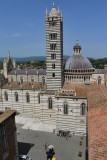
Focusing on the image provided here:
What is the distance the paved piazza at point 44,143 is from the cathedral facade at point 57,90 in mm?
2691

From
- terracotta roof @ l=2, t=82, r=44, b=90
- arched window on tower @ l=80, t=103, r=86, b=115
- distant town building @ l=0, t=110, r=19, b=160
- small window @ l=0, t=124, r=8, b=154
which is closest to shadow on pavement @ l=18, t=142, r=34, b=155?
arched window on tower @ l=80, t=103, r=86, b=115

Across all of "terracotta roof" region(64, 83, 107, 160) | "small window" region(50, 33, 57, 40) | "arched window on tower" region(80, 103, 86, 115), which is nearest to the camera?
"terracotta roof" region(64, 83, 107, 160)

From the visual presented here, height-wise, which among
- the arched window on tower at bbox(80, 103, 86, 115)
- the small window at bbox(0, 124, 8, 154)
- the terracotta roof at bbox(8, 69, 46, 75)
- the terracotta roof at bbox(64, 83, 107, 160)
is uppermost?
the terracotta roof at bbox(8, 69, 46, 75)

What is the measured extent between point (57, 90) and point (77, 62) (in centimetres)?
764

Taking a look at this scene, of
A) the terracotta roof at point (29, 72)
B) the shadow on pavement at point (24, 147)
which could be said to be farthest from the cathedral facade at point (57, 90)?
the shadow on pavement at point (24, 147)

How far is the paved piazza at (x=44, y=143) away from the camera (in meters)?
31.3

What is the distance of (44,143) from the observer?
116 ft

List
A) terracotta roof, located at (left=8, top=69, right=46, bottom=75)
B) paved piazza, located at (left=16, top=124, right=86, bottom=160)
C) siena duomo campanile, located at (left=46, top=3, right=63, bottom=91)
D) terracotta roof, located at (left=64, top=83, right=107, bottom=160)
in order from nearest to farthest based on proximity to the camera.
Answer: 1. terracotta roof, located at (left=64, top=83, right=107, bottom=160)
2. paved piazza, located at (left=16, top=124, right=86, bottom=160)
3. siena duomo campanile, located at (left=46, top=3, right=63, bottom=91)
4. terracotta roof, located at (left=8, top=69, right=46, bottom=75)

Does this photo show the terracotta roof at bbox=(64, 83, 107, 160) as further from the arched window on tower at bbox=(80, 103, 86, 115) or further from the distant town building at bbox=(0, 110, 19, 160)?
the arched window on tower at bbox=(80, 103, 86, 115)

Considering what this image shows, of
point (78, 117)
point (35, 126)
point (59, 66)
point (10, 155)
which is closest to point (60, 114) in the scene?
point (78, 117)

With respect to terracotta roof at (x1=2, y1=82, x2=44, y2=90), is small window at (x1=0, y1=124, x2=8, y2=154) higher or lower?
lower

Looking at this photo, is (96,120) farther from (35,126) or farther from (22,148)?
(35,126)

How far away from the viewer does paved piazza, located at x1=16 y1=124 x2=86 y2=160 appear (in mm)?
31344

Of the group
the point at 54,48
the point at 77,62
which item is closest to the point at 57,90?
the point at 77,62
